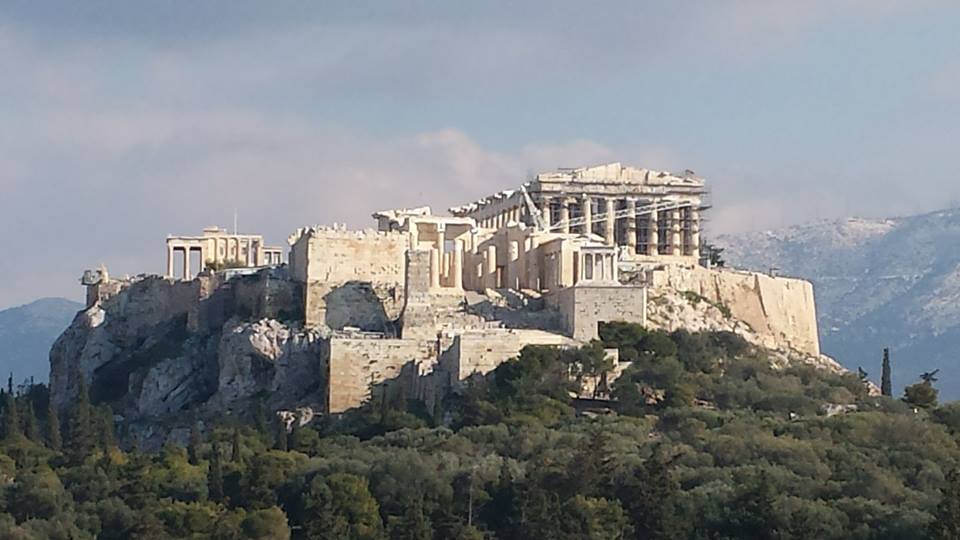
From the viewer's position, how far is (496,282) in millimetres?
86875

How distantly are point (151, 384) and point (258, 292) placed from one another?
18.5 ft

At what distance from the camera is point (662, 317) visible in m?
84.1

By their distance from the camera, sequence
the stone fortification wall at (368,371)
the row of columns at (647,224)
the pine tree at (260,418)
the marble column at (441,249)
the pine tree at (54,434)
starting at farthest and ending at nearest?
1. the row of columns at (647,224)
2. the marble column at (441,249)
3. the pine tree at (54,434)
4. the stone fortification wall at (368,371)
5. the pine tree at (260,418)

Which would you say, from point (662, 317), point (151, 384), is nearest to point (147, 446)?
point (151, 384)

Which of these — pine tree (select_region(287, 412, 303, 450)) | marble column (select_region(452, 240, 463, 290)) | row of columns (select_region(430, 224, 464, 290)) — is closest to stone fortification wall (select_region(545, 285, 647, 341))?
marble column (select_region(452, 240, 463, 290))

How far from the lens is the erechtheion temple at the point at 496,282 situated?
255ft

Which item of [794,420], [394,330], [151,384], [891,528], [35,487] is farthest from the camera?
[151,384]

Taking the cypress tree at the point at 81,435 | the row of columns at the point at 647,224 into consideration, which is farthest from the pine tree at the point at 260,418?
the row of columns at the point at 647,224

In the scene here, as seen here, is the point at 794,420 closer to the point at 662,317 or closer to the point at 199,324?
the point at 662,317

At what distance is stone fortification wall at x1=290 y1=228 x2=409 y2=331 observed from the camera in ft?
272

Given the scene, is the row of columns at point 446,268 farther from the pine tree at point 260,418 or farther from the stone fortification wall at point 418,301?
the pine tree at point 260,418

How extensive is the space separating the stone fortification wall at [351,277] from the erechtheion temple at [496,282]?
4 centimetres

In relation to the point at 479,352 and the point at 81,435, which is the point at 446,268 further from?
the point at 81,435

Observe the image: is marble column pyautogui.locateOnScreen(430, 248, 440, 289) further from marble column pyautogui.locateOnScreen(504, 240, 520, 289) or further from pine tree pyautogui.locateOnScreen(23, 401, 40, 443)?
pine tree pyautogui.locateOnScreen(23, 401, 40, 443)
